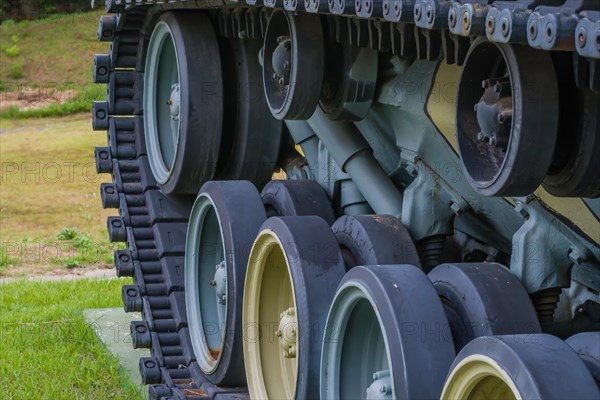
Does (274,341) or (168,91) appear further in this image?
(168,91)

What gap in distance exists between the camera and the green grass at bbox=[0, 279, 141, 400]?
475 cm

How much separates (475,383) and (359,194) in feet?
5.11

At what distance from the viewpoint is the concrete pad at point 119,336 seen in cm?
503

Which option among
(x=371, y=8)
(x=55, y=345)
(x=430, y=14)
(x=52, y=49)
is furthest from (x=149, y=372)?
(x=52, y=49)

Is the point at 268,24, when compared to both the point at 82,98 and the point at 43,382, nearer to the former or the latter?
the point at 43,382

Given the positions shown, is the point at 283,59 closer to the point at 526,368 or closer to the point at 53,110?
the point at 526,368

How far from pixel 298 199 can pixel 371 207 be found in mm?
258

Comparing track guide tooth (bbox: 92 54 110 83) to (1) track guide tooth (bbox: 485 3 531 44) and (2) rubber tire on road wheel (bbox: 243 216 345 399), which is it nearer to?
(2) rubber tire on road wheel (bbox: 243 216 345 399)

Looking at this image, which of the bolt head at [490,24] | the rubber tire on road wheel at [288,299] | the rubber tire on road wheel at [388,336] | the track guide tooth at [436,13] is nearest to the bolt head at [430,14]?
the track guide tooth at [436,13]

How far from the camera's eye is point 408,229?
11.6ft

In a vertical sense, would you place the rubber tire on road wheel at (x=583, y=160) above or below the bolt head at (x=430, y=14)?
below

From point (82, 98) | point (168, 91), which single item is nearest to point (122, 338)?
point (168, 91)

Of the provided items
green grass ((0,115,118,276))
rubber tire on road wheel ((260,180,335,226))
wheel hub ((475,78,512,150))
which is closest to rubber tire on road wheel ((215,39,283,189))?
rubber tire on road wheel ((260,180,335,226))

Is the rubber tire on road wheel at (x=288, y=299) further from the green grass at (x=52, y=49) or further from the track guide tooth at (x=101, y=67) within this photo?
the green grass at (x=52, y=49)
